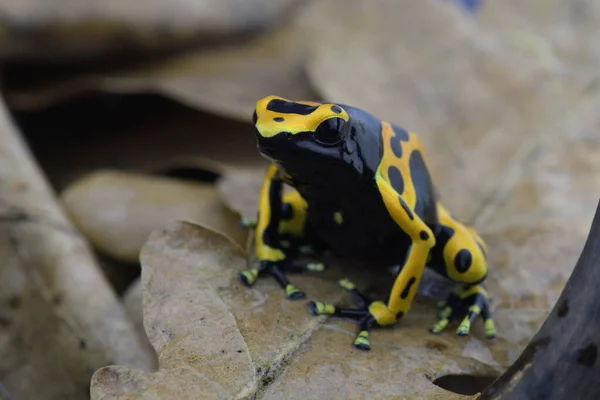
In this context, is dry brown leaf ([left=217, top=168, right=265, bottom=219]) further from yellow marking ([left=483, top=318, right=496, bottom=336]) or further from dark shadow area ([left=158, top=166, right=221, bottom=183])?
yellow marking ([left=483, top=318, right=496, bottom=336])

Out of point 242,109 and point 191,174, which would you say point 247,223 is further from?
point 242,109

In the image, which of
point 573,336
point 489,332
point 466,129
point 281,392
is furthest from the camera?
point 466,129

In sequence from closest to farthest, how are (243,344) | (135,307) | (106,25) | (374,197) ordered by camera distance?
(243,344) < (374,197) < (135,307) < (106,25)

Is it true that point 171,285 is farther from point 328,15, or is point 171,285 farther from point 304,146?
point 328,15

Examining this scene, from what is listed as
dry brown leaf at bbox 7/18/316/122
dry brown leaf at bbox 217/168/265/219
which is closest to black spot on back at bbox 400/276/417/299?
dry brown leaf at bbox 217/168/265/219

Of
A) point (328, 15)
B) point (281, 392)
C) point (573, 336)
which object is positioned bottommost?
point (281, 392)

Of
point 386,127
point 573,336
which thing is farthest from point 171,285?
point 573,336

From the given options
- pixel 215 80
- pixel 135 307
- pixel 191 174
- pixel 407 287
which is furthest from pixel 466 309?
pixel 215 80
